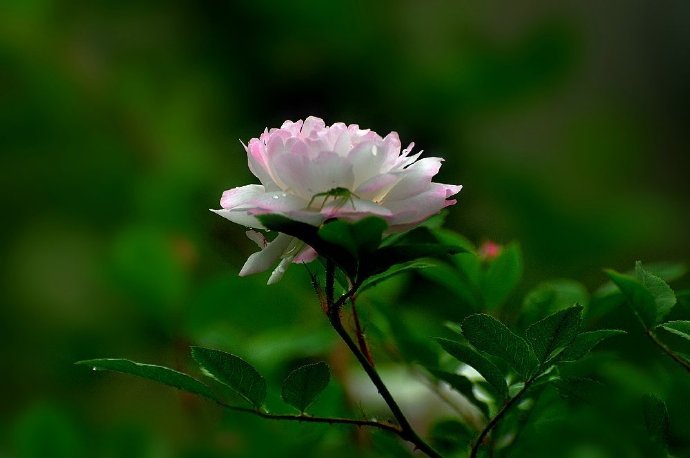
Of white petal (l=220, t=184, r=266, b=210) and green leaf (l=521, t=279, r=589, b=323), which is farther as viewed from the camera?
green leaf (l=521, t=279, r=589, b=323)

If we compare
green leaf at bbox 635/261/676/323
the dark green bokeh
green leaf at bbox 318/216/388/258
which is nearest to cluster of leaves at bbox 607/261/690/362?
green leaf at bbox 635/261/676/323

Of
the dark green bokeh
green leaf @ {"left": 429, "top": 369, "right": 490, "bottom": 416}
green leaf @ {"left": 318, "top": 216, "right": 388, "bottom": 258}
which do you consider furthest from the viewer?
the dark green bokeh

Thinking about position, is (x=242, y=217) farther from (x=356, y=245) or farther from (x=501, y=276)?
(x=501, y=276)

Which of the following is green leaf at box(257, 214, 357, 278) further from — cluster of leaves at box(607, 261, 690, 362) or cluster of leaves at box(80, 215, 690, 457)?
cluster of leaves at box(607, 261, 690, 362)

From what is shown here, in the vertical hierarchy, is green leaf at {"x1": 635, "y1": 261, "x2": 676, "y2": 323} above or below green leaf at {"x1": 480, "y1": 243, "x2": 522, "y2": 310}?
above

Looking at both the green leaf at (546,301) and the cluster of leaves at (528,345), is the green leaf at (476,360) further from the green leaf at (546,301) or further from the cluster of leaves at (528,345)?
the green leaf at (546,301)

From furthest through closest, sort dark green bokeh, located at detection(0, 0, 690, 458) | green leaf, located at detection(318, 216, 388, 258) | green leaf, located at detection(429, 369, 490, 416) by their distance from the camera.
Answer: dark green bokeh, located at detection(0, 0, 690, 458), green leaf, located at detection(429, 369, 490, 416), green leaf, located at detection(318, 216, 388, 258)

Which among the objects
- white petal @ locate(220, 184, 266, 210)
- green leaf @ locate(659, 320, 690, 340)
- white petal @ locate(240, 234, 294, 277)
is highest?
white petal @ locate(220, 184, 266, 210)

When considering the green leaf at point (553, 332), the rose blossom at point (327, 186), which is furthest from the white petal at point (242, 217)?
the green leaf at point (553, 332)
